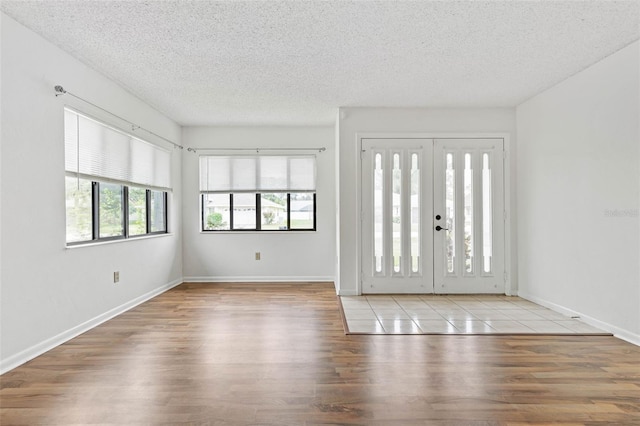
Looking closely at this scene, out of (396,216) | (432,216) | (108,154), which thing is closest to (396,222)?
(396,216)

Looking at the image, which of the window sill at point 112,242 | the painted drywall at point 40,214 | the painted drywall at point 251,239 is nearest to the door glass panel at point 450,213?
the painted drywall at point 251,239

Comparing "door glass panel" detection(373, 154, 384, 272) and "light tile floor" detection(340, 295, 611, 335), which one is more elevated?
"door glass panel" detection(373, 154, 384, 272)

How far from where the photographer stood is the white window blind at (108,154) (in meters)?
3.49

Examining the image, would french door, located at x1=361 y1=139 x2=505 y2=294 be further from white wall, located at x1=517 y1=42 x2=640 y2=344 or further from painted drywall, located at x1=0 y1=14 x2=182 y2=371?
painted drywall, located at x1=0 y1=14 x2=182 y2=371

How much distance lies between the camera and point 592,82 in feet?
12.1

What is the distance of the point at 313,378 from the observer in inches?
99.9

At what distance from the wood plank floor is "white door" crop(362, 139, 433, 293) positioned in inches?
63.1

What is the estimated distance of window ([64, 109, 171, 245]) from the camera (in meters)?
3.55

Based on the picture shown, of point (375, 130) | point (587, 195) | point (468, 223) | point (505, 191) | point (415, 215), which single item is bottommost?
point (468, 223)

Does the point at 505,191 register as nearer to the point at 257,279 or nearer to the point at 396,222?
the point at 396,222

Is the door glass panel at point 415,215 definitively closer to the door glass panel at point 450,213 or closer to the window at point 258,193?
the door glass panel at point 450,213

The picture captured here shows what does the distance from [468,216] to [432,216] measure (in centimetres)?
48

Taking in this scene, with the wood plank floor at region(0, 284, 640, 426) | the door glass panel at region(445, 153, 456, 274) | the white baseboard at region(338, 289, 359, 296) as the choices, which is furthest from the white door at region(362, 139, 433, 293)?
the wood plank floor at region(0, 284, 640, 426)

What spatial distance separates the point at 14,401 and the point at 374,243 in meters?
3.87
